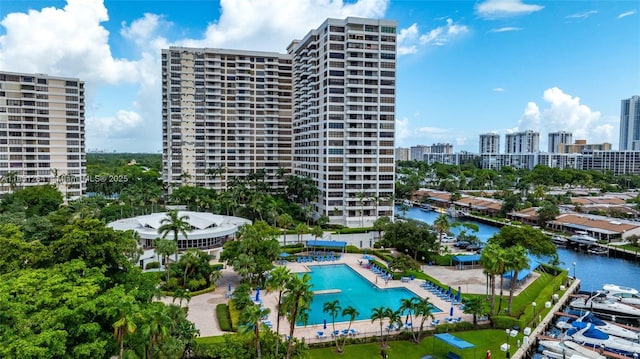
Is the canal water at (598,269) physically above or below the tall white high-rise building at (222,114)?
below

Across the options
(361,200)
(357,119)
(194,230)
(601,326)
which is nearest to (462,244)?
(361,200)

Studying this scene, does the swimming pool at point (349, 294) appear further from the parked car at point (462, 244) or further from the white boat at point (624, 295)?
the white boat at point (624, 295)

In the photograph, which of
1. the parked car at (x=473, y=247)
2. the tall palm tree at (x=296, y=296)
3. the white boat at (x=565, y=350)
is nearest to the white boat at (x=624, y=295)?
the white boat at (x=565, y=350)

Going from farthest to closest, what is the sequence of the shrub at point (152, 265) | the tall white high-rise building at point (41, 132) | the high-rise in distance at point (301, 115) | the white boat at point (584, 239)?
the tall white high-rise building at point (41, 132) → the high-rise in distance at point (301, 115) → the white boat at point (584, 239) → the shrub at point (152, 265)

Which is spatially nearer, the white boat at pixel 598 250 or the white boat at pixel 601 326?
the white boat at pixel 601 326

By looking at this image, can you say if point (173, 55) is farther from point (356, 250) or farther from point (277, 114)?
point (356, 250)

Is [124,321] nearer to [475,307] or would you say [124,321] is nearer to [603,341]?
[475,307]

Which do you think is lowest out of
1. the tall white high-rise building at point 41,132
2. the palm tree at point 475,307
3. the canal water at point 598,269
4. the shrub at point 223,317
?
the canal water at point 598,269
